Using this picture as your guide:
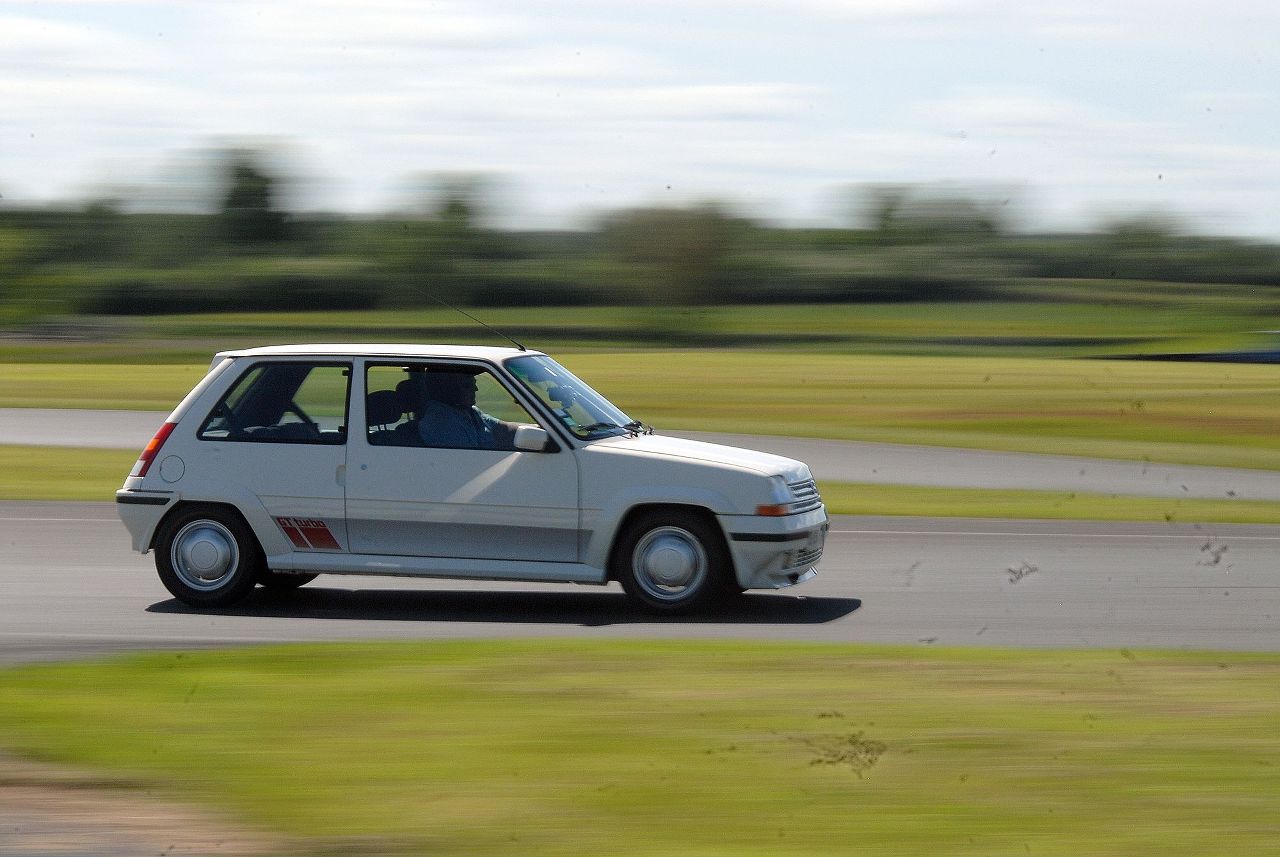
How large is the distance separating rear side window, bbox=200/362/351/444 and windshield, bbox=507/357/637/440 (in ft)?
3.69

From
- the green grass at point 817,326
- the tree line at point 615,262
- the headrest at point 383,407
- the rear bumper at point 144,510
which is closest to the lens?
the headrest at point 383,407

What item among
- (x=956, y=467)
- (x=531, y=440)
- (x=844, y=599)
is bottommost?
(x=956, y=467)

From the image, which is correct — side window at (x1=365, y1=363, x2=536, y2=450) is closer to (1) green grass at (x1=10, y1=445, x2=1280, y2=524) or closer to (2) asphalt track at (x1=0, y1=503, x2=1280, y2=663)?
(2) asphalt track at (x1=0, y1=503, x2=1280, y2=663)

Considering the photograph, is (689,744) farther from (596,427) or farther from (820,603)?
(820,603)

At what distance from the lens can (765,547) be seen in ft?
31.7

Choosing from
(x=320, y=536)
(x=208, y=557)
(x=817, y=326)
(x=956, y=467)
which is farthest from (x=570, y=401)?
(x=817, y=326)

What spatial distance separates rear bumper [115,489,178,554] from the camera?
33.2 feet

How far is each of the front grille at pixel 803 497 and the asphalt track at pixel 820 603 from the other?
2.22 ft

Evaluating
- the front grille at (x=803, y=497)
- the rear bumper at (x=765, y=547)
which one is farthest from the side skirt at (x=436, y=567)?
the front grille at (x=803, y=497)

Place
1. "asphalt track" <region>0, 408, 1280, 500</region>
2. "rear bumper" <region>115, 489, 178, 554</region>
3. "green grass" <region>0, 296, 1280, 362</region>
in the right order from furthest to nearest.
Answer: "green grass" <region>0, 296, 1280, 362</region>, "asphalt track" <region>0, 408, 1280, 500</region>, "rear bumper" <region>115, 489, 178, 554</region>

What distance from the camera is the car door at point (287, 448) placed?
9914 millimetres

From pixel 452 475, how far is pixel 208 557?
165cm

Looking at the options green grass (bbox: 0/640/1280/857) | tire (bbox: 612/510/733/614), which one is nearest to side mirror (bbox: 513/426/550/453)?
tire (bbox: 612/510/733/614)

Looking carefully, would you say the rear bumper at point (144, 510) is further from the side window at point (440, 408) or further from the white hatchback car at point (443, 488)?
the side window at point (440, 408)
